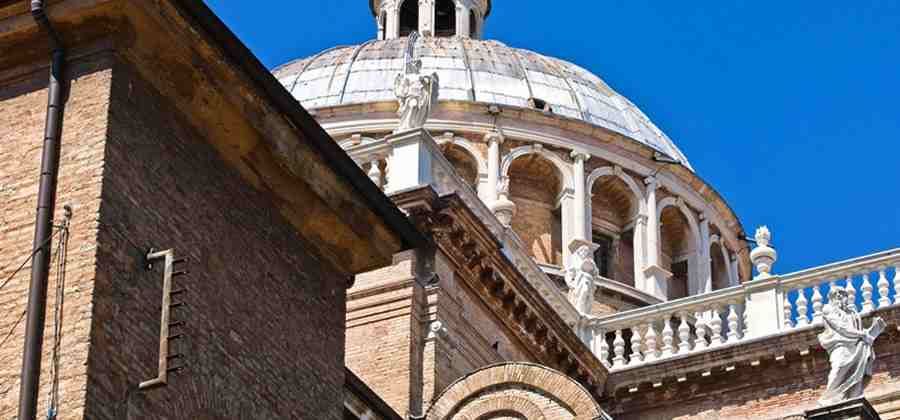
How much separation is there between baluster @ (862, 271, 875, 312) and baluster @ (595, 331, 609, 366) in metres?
3.88

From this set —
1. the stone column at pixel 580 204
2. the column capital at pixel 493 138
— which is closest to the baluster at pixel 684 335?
the stone column at pixel 580 204

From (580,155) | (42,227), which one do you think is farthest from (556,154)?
(42,227)

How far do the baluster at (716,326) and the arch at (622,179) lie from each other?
10.9 m

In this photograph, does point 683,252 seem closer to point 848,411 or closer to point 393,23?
point 393,23

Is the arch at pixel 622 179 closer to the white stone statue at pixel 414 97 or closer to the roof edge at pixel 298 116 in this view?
the white stone statue at pixel 414 97

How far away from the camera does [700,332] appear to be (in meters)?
32.8

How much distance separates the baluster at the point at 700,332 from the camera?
107ft

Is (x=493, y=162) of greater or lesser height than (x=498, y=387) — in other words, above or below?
above

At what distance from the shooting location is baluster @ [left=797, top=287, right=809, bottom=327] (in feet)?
106

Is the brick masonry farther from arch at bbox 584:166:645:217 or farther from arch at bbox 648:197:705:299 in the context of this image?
arch at bbox 648:197:705:299

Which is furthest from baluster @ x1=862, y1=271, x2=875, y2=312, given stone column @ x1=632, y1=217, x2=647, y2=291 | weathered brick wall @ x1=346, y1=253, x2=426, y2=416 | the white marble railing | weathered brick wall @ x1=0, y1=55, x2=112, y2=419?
weathered brick wall @ x1=0, y1=55, x2=112, y2=419

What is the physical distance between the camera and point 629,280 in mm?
44844

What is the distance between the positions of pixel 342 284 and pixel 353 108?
2647 centimetres

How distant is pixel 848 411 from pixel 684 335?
15.6ft
